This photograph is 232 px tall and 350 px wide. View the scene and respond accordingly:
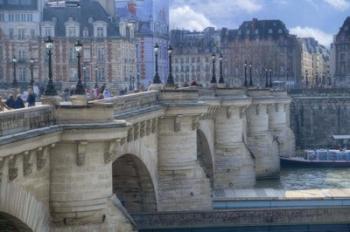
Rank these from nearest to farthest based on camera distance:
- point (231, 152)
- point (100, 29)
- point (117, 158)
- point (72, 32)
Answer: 1. point (117, 158)
2. point (231, 152)
3. point (72, 32)
4. point (100, 29)

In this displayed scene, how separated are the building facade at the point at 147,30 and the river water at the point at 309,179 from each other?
4410 centimetres

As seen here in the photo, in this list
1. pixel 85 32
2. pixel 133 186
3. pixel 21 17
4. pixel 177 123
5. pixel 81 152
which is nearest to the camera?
pixel 81 152

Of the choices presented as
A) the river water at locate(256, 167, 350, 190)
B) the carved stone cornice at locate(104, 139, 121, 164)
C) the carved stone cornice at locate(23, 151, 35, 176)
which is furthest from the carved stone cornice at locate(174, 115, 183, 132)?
the river water at locate(256, 167, 350, 190)

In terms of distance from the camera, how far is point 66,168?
82.4 feet

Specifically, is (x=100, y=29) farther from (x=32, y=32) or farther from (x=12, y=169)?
(x=12, y=169)

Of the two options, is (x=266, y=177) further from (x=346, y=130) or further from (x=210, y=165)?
(x=346, y=130)

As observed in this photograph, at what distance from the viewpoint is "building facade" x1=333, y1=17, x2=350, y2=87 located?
162875 mm

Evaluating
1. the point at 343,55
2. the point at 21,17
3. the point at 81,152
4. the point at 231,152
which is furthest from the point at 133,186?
the point at 343,55

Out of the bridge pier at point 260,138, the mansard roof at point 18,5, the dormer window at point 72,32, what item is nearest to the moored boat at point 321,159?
the bridge pier at point 260,138

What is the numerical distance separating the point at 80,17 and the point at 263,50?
2238 inches

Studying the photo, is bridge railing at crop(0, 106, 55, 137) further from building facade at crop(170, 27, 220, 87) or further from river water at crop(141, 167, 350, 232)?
building facade at crop(170, 27, 220, 87)

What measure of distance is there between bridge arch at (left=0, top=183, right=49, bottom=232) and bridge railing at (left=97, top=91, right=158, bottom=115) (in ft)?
20.5

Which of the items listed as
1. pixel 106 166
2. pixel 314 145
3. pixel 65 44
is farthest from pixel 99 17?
pixel 106 166

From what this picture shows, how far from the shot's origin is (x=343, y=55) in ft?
539
